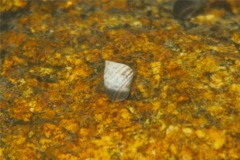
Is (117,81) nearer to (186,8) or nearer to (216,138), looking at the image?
(216,138)

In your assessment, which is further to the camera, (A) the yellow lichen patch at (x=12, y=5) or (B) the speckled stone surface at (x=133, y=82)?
(A) the yellow lichen patch at (x=12, y=5)

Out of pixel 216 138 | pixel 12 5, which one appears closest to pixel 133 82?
pixel 216 138

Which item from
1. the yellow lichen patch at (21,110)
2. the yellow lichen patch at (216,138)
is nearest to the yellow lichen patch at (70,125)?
the yellow lichen patch at (21,110)

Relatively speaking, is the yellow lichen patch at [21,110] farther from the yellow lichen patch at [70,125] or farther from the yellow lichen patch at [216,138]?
the yellow lichen patch at [216,138]

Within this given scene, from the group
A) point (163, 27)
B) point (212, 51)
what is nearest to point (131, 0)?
point (163, 27)

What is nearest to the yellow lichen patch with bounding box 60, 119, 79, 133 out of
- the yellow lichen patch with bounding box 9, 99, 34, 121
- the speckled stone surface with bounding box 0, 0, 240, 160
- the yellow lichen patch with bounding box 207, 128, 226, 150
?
the speckled stone surface with bounding box 0, 0, 240, 160
